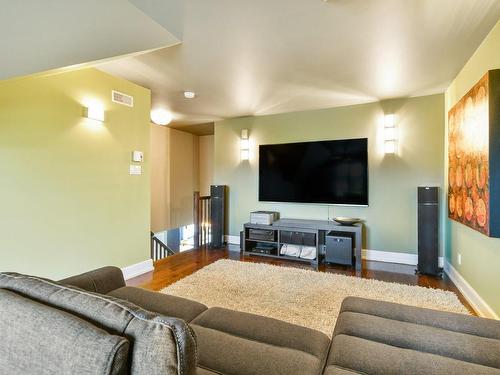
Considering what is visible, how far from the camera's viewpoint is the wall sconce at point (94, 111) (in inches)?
109

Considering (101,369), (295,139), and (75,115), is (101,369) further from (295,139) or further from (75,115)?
(295,139)

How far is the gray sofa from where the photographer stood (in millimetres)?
612

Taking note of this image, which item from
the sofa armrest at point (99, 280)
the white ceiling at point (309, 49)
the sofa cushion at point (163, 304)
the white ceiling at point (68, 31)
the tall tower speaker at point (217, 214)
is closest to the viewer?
the sofa cushion at point (163, 304)

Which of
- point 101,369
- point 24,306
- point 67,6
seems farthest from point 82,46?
point 101,369

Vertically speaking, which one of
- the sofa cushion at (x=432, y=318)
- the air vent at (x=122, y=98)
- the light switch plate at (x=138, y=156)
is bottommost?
the sofa cushion at (x=432, y=318)

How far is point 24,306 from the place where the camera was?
754 mm

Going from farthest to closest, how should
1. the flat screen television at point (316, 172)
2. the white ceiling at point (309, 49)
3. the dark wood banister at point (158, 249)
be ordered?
the dark wood banister at point (158, 249), the flat screen television at point (316, 172), the white ceiling at point (309, 49)

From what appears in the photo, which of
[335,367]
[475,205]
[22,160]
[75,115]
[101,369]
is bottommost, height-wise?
[335,367]

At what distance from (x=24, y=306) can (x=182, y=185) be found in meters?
5.65

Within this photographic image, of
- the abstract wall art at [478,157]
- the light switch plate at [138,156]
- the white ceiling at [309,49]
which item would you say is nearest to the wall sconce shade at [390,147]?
the white ceiling at [309,49]

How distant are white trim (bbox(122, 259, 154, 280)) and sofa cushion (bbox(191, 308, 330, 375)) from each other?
2.17m

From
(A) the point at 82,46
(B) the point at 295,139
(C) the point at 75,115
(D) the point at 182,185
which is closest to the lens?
(A) the point at 82,46

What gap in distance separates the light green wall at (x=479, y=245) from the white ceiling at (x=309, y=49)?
11 cm

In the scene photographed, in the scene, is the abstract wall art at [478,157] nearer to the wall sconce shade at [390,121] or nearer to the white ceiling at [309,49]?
the white ceiling at [309,49]
